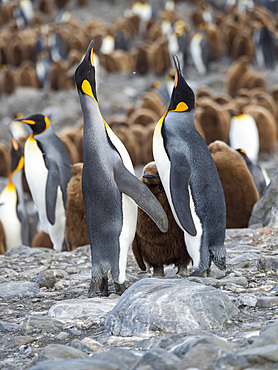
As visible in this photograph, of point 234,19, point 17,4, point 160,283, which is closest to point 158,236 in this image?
point 160,283

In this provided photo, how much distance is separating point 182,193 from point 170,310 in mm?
859

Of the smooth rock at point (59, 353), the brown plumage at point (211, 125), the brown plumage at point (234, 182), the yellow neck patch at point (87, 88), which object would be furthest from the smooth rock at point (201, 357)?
the brown plumage at point (211, 125)

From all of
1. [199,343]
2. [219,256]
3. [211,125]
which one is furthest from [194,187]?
[211,125]

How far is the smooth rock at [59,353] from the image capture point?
2.69 meters

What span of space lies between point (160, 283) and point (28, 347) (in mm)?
739

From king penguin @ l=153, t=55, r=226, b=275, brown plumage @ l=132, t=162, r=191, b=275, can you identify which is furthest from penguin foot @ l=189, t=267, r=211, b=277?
brown plumage @ l=132, t=162, r=191, b=275

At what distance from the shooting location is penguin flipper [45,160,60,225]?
270 inches

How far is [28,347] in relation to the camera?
3.07m

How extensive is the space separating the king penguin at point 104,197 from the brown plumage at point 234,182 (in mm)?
1948

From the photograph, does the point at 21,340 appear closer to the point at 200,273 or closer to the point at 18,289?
the point at 18,289

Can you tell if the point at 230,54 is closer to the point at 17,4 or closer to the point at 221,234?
the point at 17,4

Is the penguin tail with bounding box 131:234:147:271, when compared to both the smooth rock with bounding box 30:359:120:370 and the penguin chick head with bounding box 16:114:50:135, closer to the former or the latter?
the smooth rock with bounding box 30:359:120:370

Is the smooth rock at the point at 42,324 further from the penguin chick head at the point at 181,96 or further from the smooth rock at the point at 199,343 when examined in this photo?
the penguin chick head at the point at 181,96

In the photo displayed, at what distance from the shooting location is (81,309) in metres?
3.49
